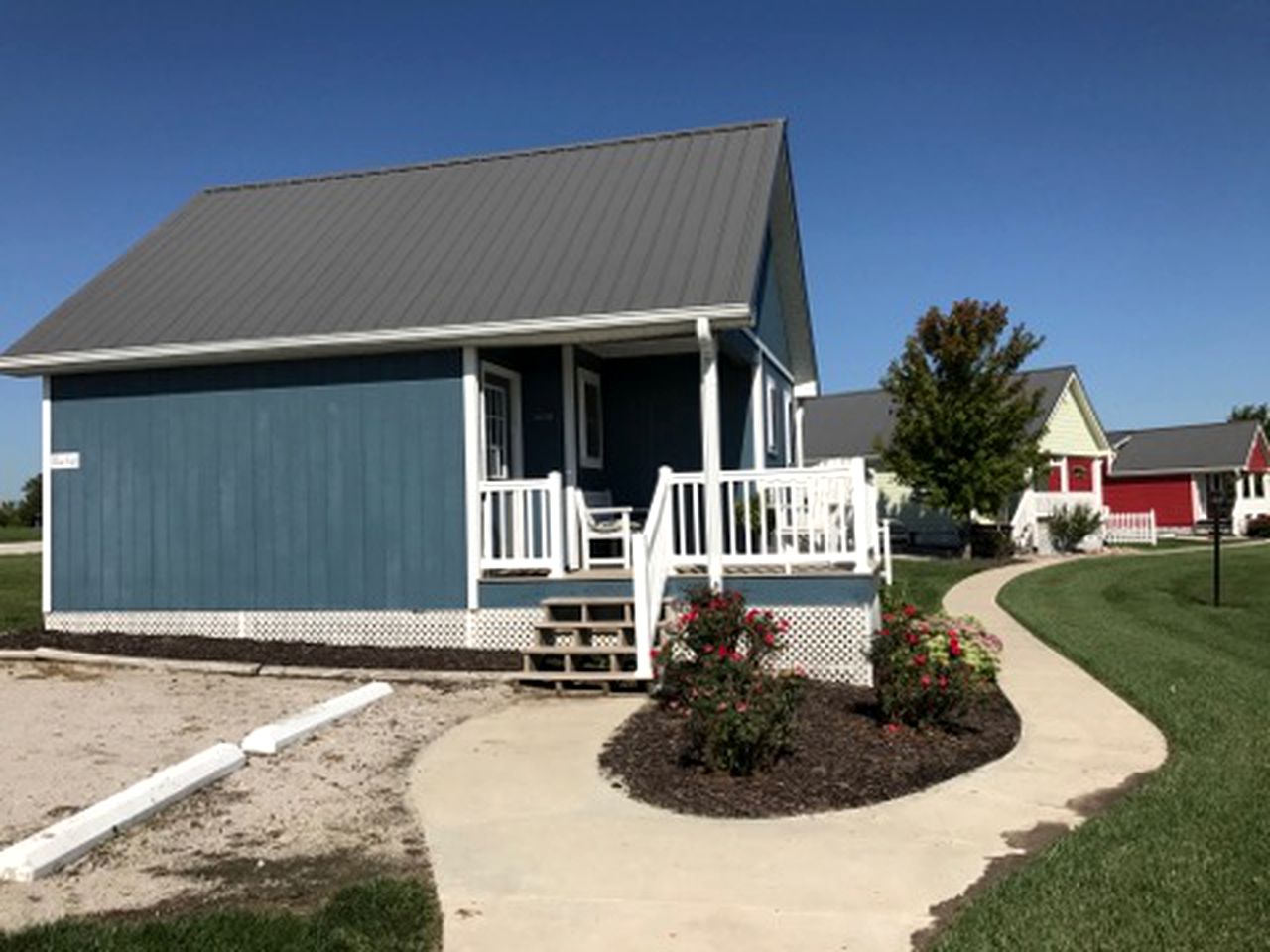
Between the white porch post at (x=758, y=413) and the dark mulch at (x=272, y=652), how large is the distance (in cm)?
435

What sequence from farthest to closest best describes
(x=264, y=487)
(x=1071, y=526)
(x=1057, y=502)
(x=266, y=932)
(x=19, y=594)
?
(x=1057, y=502) < (x=1071, y=526) < (x=19, y=594) < (x=264, y=487) < (x=266, y=932)

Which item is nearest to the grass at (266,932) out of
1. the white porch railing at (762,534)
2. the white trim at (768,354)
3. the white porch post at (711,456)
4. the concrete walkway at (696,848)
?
the concrete walkway at (696,848)

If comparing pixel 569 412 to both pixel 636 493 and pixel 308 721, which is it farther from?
pixel 308 721

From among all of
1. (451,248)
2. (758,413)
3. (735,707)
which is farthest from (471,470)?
(735,707)

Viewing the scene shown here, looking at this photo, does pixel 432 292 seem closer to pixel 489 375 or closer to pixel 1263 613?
Result: pixel 489 375

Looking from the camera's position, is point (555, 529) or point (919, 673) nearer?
point (919, 673)

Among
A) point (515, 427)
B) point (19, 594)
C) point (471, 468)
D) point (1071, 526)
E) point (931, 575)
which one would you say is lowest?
point (931, 575)

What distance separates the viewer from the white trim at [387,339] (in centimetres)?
966

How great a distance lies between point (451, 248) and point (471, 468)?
2956 mm

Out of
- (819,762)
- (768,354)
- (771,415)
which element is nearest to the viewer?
(819,762)

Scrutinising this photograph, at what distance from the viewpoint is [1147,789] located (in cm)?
576

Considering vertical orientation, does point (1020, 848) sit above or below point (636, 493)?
below

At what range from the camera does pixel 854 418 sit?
3681cm

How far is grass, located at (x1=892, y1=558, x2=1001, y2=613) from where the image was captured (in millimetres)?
15951
